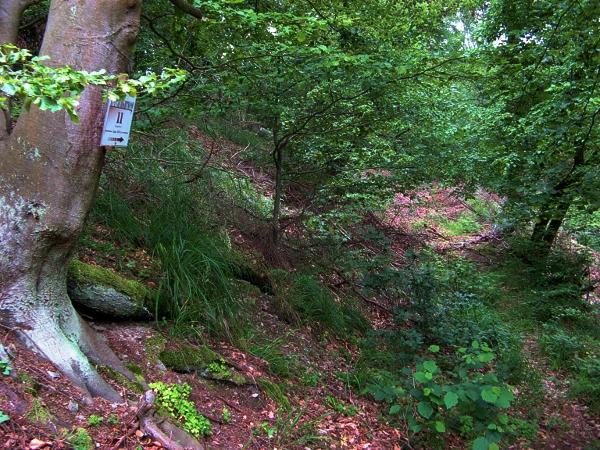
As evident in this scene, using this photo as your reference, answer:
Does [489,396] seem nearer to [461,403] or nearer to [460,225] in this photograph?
[461,403]

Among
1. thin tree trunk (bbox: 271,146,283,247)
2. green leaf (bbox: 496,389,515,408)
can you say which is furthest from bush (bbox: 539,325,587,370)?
thin tree trunk (bbox: 271,146,283,247)

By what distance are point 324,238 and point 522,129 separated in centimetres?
428

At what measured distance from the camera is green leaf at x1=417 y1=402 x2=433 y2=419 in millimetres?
4039

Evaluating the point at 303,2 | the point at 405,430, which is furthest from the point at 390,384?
the point at 303,2

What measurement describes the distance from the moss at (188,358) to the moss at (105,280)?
0.51 m

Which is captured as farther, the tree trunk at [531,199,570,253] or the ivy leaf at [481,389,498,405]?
the tree trunk at [531,199,570,253]

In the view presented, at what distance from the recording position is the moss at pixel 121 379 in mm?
3158

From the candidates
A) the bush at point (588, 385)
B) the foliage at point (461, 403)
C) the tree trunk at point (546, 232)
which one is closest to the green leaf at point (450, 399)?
the foliage at point (461, 403)

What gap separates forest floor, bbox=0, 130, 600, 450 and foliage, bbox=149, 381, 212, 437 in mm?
104

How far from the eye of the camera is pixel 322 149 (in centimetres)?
716

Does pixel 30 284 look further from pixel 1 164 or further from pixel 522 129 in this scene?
pixel 522 129

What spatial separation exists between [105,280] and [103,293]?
0.13 meters

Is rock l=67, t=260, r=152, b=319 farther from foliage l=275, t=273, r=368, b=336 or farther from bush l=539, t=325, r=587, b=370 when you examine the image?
bush l=539, t=325, r=587, b=370

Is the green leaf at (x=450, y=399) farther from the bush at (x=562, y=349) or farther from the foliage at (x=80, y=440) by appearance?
the bush at (x=562, y=349)
